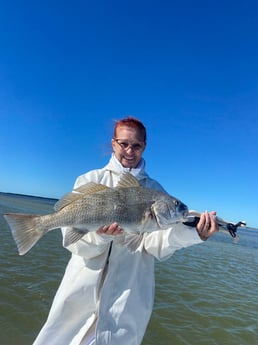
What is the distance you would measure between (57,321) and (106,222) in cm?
128

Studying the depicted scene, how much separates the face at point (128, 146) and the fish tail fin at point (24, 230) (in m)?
1.35

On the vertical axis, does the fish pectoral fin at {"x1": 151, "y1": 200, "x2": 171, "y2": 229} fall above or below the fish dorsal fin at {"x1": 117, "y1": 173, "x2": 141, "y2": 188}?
below

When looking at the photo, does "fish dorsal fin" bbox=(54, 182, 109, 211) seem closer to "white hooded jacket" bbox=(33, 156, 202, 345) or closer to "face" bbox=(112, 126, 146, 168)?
"white hooded jacket" bbox=(33, 156, 202, 345)

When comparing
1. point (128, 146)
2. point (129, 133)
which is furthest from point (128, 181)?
point (129, 133)

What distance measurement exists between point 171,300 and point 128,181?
6489 mm

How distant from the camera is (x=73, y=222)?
3.28 metres

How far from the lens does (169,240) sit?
3.42 metres

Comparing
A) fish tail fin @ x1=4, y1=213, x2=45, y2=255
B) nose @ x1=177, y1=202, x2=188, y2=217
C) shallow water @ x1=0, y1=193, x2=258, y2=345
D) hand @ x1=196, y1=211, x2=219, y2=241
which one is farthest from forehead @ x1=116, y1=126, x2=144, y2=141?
shallow water @ x1=0, y1=193, x2=258, y2=345

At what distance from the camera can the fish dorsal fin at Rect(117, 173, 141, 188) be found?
350 centimetres

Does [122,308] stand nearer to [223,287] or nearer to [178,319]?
[178,319]

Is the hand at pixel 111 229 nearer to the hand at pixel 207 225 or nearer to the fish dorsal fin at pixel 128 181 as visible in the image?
the fish dorsal fin at pixel 128 181

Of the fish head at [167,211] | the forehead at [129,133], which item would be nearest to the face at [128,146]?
the forehead at [129,133]

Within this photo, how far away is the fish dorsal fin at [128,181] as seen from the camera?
11.5 feet

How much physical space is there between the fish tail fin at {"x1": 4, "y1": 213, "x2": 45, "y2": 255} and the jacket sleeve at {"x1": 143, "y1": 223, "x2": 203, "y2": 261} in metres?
1.29
